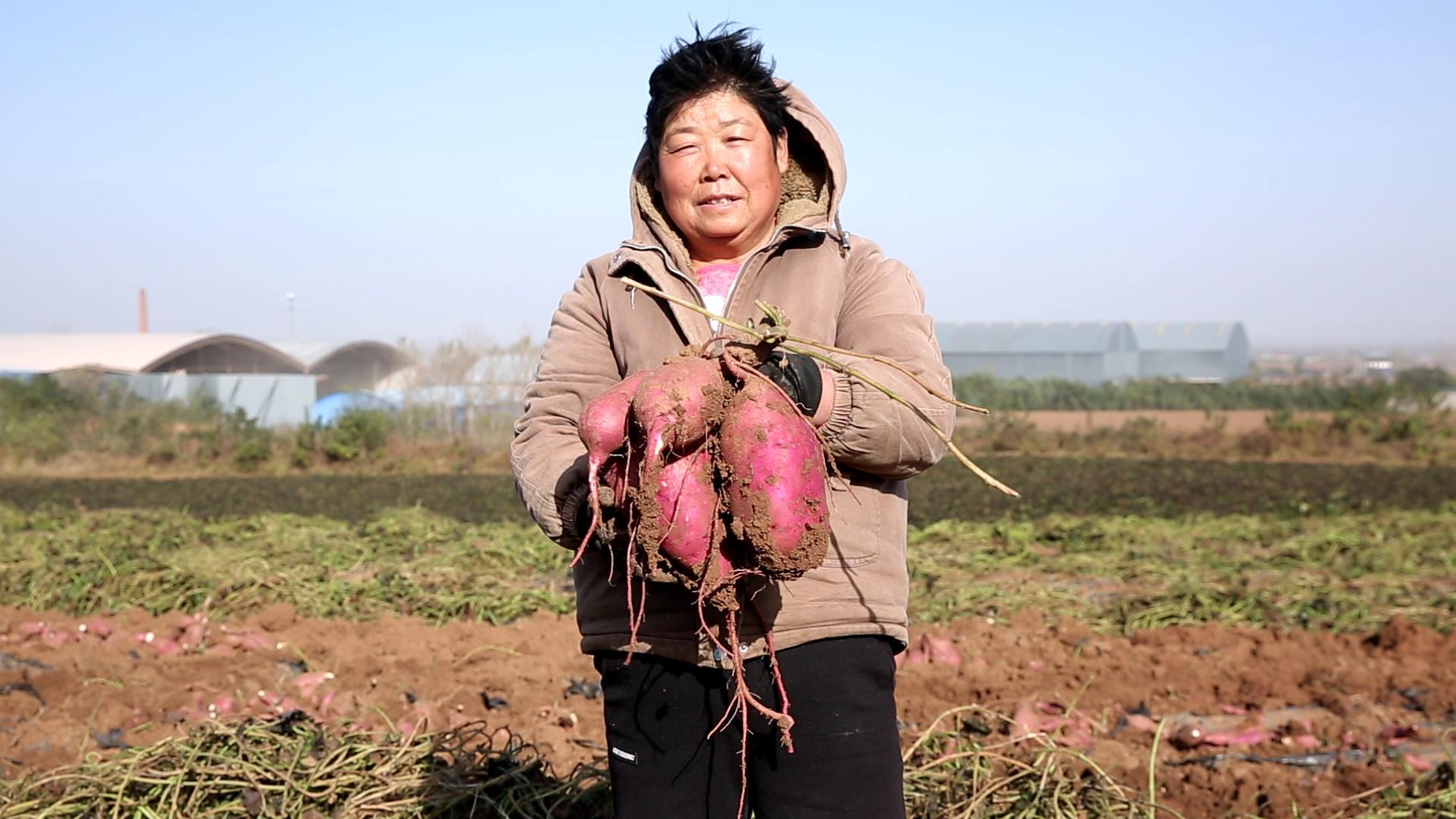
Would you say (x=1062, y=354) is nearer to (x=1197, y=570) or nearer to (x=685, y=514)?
(x=1197, y=570)

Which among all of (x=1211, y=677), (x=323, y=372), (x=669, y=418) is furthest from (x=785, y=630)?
(x=323, y=372)

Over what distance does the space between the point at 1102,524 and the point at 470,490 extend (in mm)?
7867

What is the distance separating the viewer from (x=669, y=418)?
5.58ft

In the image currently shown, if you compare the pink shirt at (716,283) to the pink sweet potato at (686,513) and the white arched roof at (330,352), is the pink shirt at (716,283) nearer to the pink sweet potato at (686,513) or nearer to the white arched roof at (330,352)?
the pink sweet potato at (686,513)

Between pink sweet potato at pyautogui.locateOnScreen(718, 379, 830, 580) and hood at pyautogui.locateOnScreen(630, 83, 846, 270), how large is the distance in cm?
42

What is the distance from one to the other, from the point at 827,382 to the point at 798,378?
6 centimetres

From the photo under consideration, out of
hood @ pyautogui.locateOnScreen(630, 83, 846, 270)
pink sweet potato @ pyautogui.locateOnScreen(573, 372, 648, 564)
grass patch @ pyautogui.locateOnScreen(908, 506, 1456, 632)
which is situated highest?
hood @ pyautogui.locateOnScreen(630, 83, 846, 270)

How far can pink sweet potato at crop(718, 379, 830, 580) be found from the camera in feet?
5.58

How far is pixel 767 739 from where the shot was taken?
6.38 feet

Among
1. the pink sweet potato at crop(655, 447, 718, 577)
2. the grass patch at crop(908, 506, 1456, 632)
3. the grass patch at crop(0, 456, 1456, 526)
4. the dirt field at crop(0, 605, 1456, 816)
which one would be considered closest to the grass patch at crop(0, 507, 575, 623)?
the dirt field at crop(0, 605, 1456, 816)

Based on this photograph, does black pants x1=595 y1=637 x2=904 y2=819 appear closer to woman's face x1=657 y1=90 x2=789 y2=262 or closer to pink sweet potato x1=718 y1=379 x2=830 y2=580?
pink sweet potato x1=718 y1=379 x2=830 y2=580

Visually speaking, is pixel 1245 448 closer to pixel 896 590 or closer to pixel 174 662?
pixel 174 662

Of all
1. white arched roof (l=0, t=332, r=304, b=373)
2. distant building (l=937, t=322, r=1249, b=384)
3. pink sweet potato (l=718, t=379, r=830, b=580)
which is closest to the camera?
pink sweet potato (l=718, t=379, r=830, b=580)

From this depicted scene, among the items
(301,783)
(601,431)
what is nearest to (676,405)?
(601,431)
